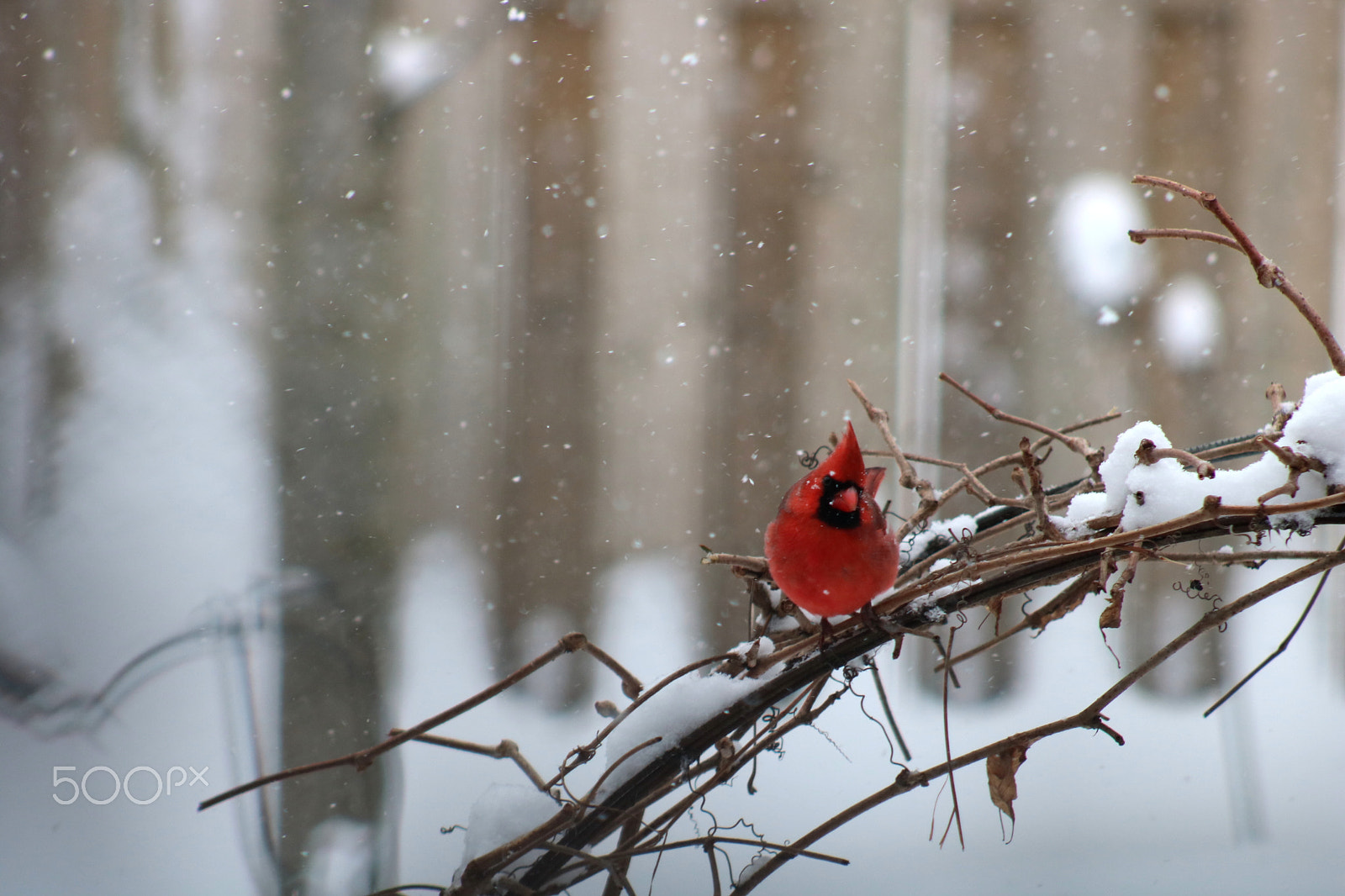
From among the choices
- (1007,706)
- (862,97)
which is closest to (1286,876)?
(1007,706)

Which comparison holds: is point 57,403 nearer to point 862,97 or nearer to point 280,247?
point 280,247

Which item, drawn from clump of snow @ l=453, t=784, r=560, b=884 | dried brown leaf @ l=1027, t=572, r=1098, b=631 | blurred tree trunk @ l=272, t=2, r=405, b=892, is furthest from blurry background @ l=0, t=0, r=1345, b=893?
dried brown leaf @ l=1027, t=572, r=1098, b=631

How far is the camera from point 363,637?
71 cm

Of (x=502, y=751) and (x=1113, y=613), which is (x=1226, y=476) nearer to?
(x=1113, y=613)

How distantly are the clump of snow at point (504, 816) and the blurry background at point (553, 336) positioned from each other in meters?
0.34

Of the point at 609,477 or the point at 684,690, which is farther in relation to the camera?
the point at 609,477

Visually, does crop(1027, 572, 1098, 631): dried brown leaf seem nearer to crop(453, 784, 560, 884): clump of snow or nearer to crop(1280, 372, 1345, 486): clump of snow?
crop(1280, 372, 1345, 486): clump of snow

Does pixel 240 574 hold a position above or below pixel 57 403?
below

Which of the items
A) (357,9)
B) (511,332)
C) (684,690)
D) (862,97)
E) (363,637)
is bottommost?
(684,690)

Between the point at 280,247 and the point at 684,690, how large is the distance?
58 centimetres

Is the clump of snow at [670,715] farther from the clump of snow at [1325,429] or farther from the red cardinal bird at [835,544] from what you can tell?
the clump of snow at [1325,429]

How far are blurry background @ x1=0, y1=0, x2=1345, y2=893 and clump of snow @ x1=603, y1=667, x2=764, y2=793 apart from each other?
40cm

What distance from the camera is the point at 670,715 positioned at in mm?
310

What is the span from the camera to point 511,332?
29.3 inches
